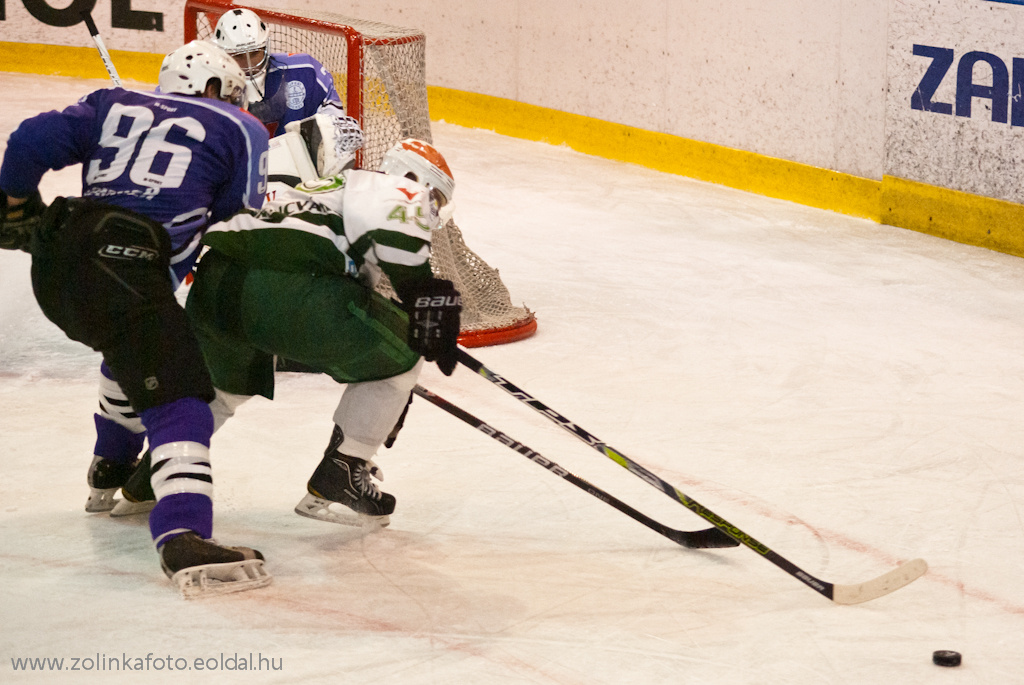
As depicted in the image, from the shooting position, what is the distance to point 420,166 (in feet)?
9.44

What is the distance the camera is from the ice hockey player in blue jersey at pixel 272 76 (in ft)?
13.8

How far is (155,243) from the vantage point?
266 cm

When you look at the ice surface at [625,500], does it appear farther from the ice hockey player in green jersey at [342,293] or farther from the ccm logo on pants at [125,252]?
the ccm logo on pants at [125,252]

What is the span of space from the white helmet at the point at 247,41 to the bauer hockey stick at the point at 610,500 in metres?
1.65

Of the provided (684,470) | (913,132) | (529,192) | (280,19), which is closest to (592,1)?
(529,192)

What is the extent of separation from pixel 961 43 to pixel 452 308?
154 inches

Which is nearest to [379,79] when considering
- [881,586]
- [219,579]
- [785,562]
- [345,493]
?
[345,493]

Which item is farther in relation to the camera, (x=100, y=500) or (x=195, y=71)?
(x=100, y=500)

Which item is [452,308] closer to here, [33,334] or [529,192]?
[33,334]

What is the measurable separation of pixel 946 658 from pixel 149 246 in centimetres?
167

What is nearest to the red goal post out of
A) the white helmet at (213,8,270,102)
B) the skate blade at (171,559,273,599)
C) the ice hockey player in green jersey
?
the white helmet at (213,8,270,102)

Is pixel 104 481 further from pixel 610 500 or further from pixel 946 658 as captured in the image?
pixel 946 658

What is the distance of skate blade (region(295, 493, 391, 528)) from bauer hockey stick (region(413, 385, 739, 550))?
316 millimetres

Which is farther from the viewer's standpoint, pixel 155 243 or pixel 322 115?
pixel 322 115
